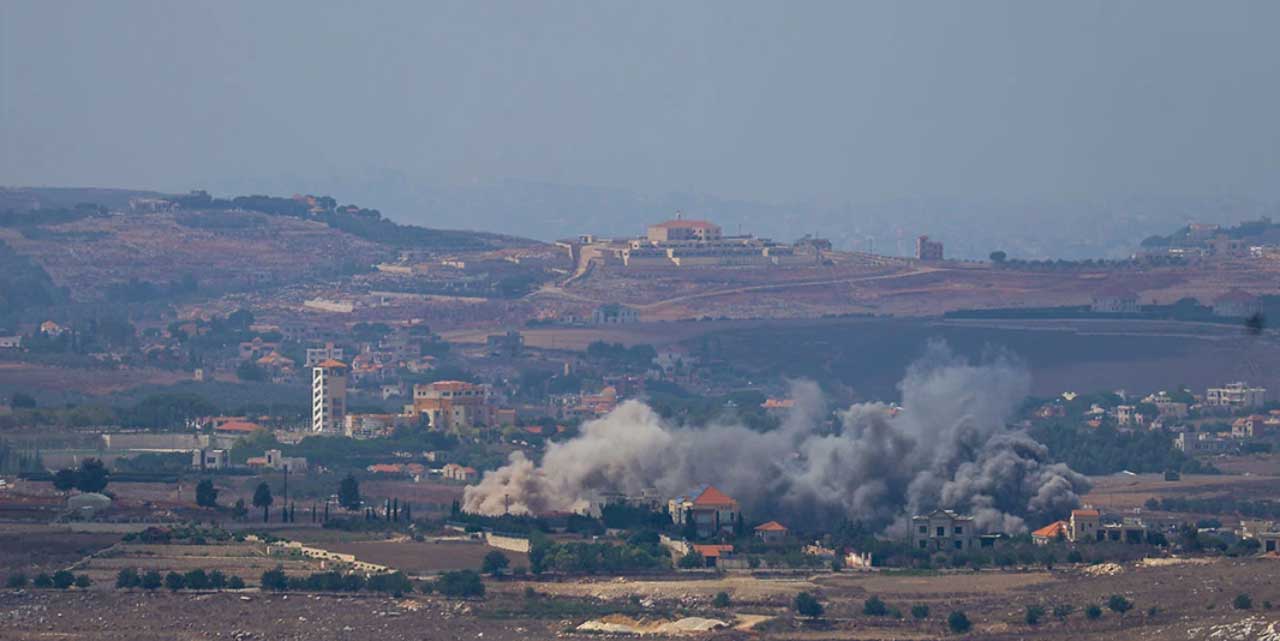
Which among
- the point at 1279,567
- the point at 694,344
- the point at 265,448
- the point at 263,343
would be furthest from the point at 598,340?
the point at 1279,567

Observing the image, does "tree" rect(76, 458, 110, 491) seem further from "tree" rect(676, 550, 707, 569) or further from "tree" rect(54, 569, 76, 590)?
"tree" rect(676, 550, 707, 569)

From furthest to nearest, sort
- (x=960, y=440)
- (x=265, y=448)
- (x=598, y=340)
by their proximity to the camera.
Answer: (x=598, y=340)
(x=265, y=448)
(x=960, y=440)

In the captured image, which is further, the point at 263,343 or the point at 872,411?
the point at 263,343

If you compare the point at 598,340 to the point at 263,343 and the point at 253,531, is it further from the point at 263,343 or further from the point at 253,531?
the point at 253,531

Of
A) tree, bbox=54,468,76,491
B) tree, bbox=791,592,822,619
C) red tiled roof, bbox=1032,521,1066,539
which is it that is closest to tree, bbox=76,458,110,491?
tree, bbox=54,468,76,491

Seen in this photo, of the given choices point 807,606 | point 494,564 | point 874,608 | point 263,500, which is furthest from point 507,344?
point 874,608

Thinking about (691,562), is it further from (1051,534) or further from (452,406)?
(452,406)
